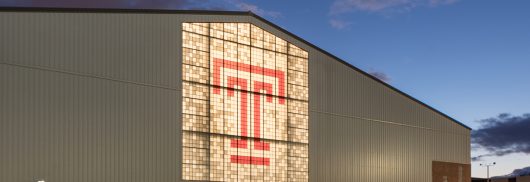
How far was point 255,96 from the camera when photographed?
44.7m

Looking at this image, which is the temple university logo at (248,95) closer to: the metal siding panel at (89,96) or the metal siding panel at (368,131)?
the metal siding panel at (89,96)

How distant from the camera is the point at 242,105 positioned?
4388 centimetres

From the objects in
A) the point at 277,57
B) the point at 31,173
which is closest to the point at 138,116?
the point at 31,173

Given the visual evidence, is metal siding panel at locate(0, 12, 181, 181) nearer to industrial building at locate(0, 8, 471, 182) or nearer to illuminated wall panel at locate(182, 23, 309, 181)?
industrial building at locate(0, 8, 471, 182)

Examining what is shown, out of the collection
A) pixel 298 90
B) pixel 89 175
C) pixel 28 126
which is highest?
pixel 298 90

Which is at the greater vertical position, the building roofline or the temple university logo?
the building roofline

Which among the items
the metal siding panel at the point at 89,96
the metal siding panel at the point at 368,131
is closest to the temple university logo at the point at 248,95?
the metal siding panel at the point at 89,96

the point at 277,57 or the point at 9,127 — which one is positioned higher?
the point at 277,57

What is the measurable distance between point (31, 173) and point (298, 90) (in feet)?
62.3

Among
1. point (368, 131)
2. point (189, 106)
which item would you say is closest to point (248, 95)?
point (189, 106)

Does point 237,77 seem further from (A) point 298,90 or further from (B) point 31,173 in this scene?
(B) point 31,173

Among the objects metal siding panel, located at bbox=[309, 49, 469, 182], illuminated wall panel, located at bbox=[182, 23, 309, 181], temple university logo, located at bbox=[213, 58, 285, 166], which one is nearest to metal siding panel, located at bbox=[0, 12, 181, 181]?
illuminated wall panel, located at bbox=[182, 23, 309, 181]

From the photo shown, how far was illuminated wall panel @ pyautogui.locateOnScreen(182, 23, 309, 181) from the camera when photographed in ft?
136

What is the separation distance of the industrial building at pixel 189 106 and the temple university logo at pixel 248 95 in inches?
2.7
